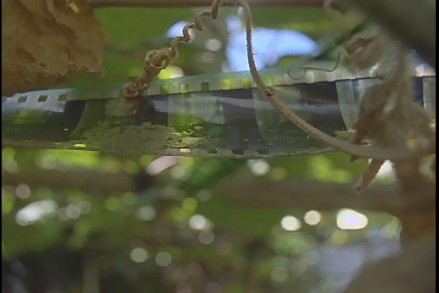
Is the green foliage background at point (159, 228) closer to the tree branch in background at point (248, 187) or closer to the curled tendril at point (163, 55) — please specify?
the tree branch in background at point (248, 187)

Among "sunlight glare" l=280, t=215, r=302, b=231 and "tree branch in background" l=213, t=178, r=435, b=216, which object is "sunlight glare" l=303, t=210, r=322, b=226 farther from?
"tree branch in background" l=213, t=178, r=435, b=216

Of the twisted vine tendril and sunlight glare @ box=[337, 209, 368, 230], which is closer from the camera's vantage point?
the twisted vine tendril

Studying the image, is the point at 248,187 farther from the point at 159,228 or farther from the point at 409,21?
the point at 409,21

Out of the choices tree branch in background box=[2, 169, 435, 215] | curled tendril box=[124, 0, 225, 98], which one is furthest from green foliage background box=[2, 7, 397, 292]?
curled tendril box=[124, 0, 225, 98]

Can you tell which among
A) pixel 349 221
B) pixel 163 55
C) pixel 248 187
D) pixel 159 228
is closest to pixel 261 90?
pixel 163 55

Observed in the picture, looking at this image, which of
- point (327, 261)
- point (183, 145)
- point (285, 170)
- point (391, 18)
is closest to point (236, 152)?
point (183, 145)

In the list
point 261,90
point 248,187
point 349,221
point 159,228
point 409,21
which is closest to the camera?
point 409,21

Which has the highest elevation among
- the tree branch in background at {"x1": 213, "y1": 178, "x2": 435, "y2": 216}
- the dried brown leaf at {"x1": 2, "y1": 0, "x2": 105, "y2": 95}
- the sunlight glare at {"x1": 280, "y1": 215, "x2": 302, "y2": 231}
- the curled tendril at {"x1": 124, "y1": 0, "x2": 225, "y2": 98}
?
the sunlight glare at {"x1": 280, "y1": 215, "x2": 302, "y2": 231}

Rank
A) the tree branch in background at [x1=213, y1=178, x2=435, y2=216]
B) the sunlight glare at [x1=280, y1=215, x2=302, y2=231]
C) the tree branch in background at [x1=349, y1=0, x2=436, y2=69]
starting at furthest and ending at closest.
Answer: the sunlight glare at [x1=280, y1=215, x2=302, y2=231]
the tree branch in background at [x1=213, y1=178, x2=435, y2=216]
the tree branch in background at [x1=349, y1=0, x2=436, y2=69]

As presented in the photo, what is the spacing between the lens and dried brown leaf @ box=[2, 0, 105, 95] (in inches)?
13.8

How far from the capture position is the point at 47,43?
364mm

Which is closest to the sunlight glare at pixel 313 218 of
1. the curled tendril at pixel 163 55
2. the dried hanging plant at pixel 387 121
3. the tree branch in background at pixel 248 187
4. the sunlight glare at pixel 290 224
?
the sunlight glare at pixel 290 224

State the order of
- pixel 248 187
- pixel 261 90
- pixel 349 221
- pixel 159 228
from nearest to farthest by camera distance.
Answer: pixel 261 90 < pixel 248 187 < pixel 159 228 < pixel 349 221

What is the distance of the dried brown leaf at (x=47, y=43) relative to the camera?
35 centimetres
